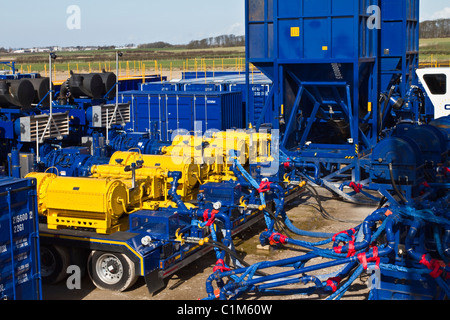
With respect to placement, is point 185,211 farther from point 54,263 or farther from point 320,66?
point 320,66

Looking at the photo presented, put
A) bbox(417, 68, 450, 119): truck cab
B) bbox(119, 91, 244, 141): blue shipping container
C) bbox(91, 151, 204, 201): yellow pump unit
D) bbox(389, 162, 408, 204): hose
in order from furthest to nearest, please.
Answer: bbox(119, 91, 244, 141): blue shipping container
bbox(417, 68, 450, 119): truck cab
bbox(91, 151, 204, 201): yellow pump unit
bbox(389, 162, 408, 204): hose

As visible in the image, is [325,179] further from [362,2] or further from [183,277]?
[183,277]

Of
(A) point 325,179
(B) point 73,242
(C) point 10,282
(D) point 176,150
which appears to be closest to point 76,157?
(D) point 176,150

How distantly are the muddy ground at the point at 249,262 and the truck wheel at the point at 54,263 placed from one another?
15 cm

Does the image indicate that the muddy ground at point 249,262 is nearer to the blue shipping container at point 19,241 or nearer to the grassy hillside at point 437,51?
the blue shipping container at point 19,241

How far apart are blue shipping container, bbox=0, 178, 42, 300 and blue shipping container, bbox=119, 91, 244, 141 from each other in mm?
13004

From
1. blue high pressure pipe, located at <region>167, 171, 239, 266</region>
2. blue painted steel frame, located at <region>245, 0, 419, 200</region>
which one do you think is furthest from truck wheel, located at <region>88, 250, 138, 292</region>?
blue painted steel frame, located at <region>245, 0, 419, 200</region>

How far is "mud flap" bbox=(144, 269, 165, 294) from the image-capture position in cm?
970

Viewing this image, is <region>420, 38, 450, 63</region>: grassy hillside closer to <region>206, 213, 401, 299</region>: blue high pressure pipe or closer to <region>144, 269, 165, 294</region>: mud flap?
<region>144, 269, 165, 294</region>: mud flap

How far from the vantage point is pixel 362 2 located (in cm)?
1688

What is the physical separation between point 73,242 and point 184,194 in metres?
2.81

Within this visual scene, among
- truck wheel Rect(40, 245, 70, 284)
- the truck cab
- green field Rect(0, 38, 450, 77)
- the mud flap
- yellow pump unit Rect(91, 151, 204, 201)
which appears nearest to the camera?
the mud flap

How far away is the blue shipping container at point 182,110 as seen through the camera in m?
21.9

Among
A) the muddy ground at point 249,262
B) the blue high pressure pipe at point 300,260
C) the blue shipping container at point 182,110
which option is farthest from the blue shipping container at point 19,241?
the blue shipping container at point 182,110
